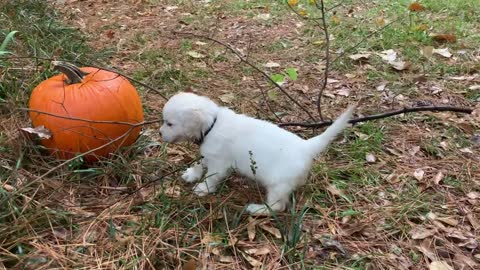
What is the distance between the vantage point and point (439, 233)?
2656mm

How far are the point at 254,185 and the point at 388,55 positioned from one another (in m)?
2.73

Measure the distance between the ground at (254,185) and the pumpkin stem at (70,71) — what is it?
1.03 feet

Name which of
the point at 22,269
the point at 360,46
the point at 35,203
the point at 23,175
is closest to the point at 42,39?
the point at 23,175

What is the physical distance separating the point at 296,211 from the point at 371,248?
428 millimetres

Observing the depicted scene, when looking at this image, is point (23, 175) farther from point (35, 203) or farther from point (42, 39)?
point (42, 39)

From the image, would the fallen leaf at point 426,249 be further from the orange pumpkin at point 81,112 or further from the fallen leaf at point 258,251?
the orange pumpkin at point 81,112

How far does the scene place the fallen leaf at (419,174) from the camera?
3128 millimetres

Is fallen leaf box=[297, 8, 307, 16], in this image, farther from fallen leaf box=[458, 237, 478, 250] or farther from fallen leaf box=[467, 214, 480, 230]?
fallen leaf box=[458, 237, 478, 250]

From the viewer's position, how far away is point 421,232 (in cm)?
265

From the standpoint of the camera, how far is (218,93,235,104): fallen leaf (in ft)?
13.5

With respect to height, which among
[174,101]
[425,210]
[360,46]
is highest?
[174,101]

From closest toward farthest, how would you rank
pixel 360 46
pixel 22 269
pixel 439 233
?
pixel 22 269
pixel 439 233
pixel 360 46

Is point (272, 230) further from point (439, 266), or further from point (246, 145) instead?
point (439, 266)

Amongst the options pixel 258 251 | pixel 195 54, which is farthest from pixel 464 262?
pixel 195 54
